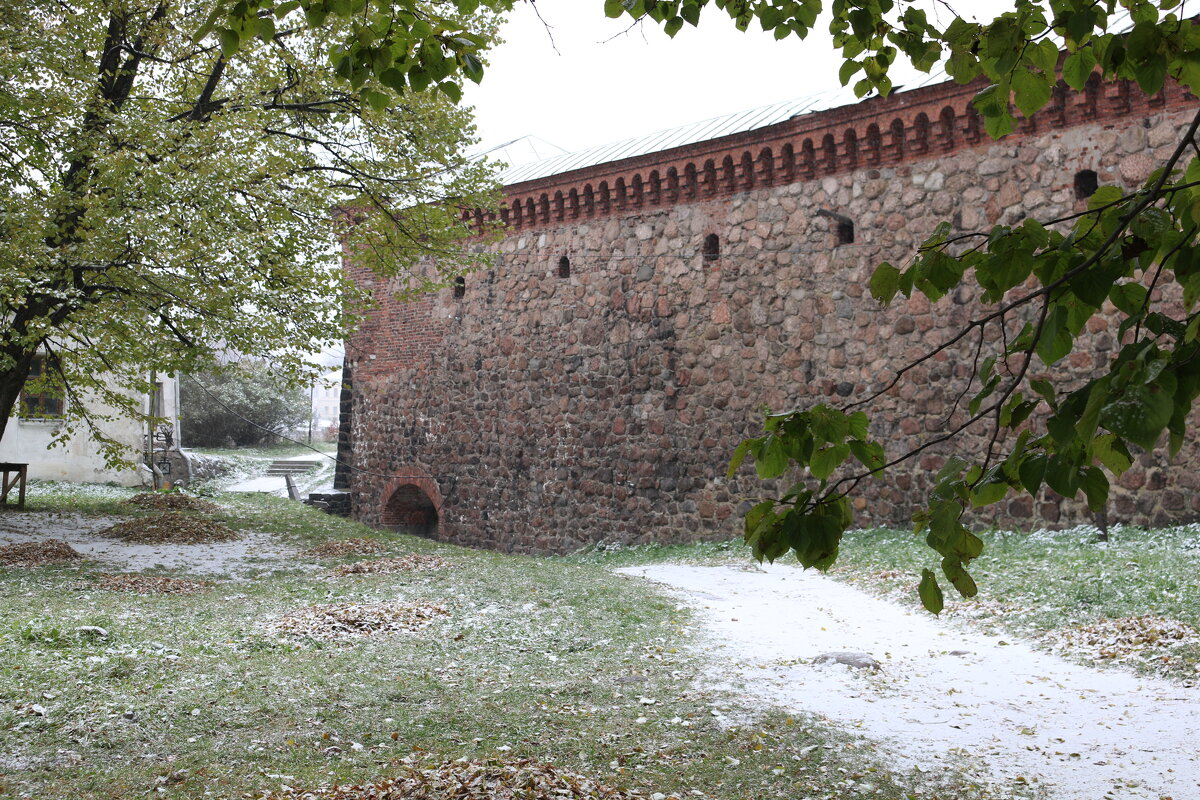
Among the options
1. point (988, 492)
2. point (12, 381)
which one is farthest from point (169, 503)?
point (988, 492)

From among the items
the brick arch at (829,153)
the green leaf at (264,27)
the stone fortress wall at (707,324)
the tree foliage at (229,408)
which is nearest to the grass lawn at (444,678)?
the green leaf at (264,27)

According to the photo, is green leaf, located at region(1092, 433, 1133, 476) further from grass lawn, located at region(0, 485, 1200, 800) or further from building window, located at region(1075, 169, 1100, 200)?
building window, located at region(1075, 169, 1100, 200)

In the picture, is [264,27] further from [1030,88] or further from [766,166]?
[766,166]

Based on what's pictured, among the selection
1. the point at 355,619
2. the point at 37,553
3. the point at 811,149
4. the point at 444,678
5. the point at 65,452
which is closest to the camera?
the point at 444,678

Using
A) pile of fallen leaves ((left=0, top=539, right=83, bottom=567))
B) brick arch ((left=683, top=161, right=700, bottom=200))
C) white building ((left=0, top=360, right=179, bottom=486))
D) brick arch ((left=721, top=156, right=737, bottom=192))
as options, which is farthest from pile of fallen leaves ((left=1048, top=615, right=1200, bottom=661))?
white building ((left=0, top=360, right=179, bottom=486))

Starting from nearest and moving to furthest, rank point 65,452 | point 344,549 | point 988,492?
point 988,492 → point 344,549 → point 65,452

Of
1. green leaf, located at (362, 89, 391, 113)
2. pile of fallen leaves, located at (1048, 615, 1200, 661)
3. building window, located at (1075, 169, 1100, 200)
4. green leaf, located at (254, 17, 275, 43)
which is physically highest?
building window, located at (1075, 169, 1100, 200)

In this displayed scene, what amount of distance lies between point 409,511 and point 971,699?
46.3 feet

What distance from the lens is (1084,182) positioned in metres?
9.83

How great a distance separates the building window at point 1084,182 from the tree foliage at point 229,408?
25.9m

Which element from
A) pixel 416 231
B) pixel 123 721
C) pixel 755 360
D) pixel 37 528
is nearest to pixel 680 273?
pixel 755 360

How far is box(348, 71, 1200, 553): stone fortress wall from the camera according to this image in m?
10.0

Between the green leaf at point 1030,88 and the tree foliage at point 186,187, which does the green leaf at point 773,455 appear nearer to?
the green leaf at point 1030,88

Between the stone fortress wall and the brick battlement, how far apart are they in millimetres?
28
